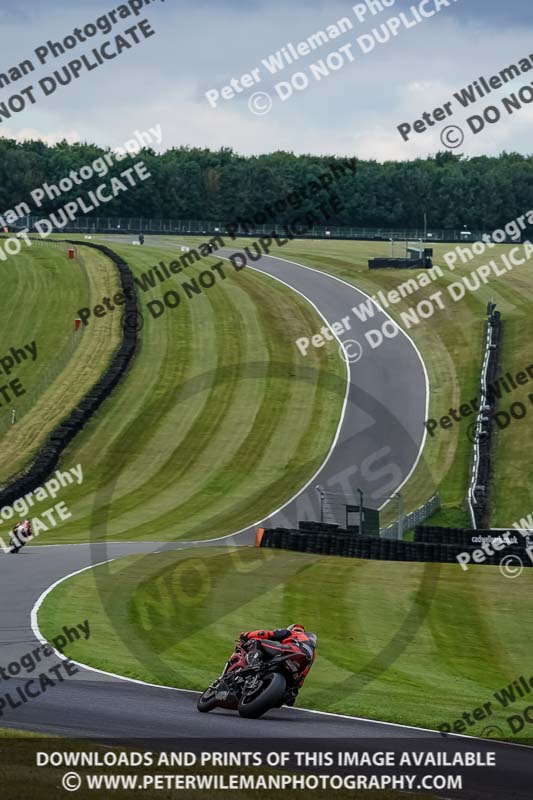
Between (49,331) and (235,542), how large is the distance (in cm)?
2756

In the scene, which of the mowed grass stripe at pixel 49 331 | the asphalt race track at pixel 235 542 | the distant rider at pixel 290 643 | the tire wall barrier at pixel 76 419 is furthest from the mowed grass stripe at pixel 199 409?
the distant rider at pixel 290 643

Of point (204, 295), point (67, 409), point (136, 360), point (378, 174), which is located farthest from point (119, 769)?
point (378, 174)

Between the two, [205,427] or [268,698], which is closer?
[268,698]

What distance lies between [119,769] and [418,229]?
414 ft

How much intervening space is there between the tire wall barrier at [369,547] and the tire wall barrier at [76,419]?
402 inches

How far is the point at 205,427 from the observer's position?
4562 centimetres

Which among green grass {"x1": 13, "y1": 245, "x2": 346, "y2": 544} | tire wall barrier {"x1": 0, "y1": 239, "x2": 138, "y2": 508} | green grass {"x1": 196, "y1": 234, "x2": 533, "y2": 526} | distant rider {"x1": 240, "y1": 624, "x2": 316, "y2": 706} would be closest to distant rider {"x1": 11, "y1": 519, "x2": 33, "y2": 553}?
green grass {"x1": 13, "y1": 245, "x2": 346, "y2": 544}

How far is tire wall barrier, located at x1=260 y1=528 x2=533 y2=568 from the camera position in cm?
2839

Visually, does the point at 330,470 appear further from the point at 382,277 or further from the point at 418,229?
the point at 418,229

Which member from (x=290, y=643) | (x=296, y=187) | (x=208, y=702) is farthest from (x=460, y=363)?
(x=296, y=187)

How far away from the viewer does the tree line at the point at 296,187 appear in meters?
135

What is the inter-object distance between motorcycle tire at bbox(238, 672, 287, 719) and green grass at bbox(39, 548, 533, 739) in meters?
1.31

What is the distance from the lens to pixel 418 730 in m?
13.2

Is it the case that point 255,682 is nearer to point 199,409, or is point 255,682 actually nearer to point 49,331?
point 199,409
